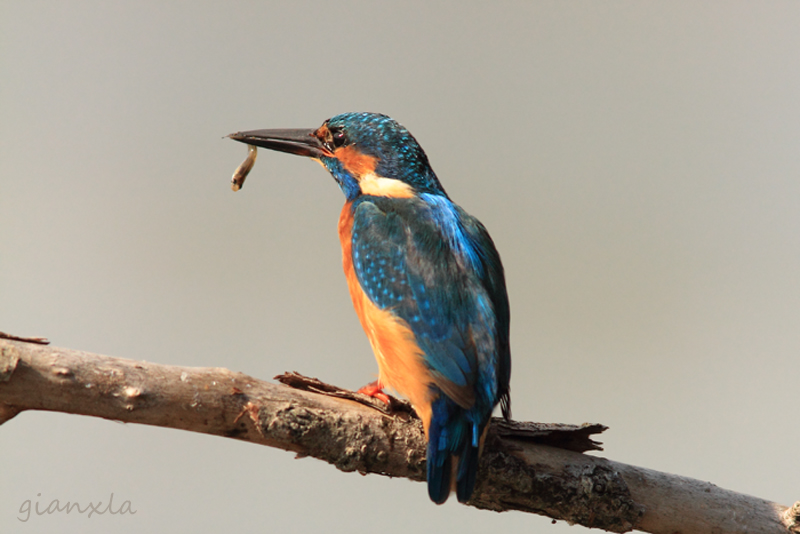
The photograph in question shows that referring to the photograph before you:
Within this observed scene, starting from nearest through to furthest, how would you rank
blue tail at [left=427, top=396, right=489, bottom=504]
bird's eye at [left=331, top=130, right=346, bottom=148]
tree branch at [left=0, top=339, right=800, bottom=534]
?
tree branch at [left=0, top=339, right=800, bottom=534] → blue tail at [left=427, top=396, right=489, bottom=504] → bird's eye at [left=331, top=130, right=346, bottom=148]

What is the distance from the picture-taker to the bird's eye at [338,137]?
6.91 ft

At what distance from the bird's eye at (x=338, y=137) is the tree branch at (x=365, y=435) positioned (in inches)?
34.1

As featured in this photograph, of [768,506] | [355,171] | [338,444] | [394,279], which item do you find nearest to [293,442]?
[338,444]

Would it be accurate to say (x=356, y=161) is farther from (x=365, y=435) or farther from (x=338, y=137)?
(x=365, y=435)

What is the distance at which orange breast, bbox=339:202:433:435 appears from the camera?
5.06ft

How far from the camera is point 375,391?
5.49 feet

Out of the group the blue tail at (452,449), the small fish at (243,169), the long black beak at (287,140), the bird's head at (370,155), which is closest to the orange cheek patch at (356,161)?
the bird's head at (370,155)

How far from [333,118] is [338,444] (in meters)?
1.08

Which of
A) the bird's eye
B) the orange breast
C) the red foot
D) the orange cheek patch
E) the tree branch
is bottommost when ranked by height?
the tree branch

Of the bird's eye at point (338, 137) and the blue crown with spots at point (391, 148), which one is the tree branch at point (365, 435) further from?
the bird's eye at point (338, 137)

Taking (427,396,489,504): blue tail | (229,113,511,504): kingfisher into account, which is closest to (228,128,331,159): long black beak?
(229,113,511,504): kingfisher

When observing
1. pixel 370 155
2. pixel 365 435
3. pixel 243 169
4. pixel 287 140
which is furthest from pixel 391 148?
pixel 365 435

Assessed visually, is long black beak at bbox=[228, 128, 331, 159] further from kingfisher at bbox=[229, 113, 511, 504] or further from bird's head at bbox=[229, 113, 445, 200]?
kingfisher at bbox=[229, 113, 511, 504]

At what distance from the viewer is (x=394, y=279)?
164cm
